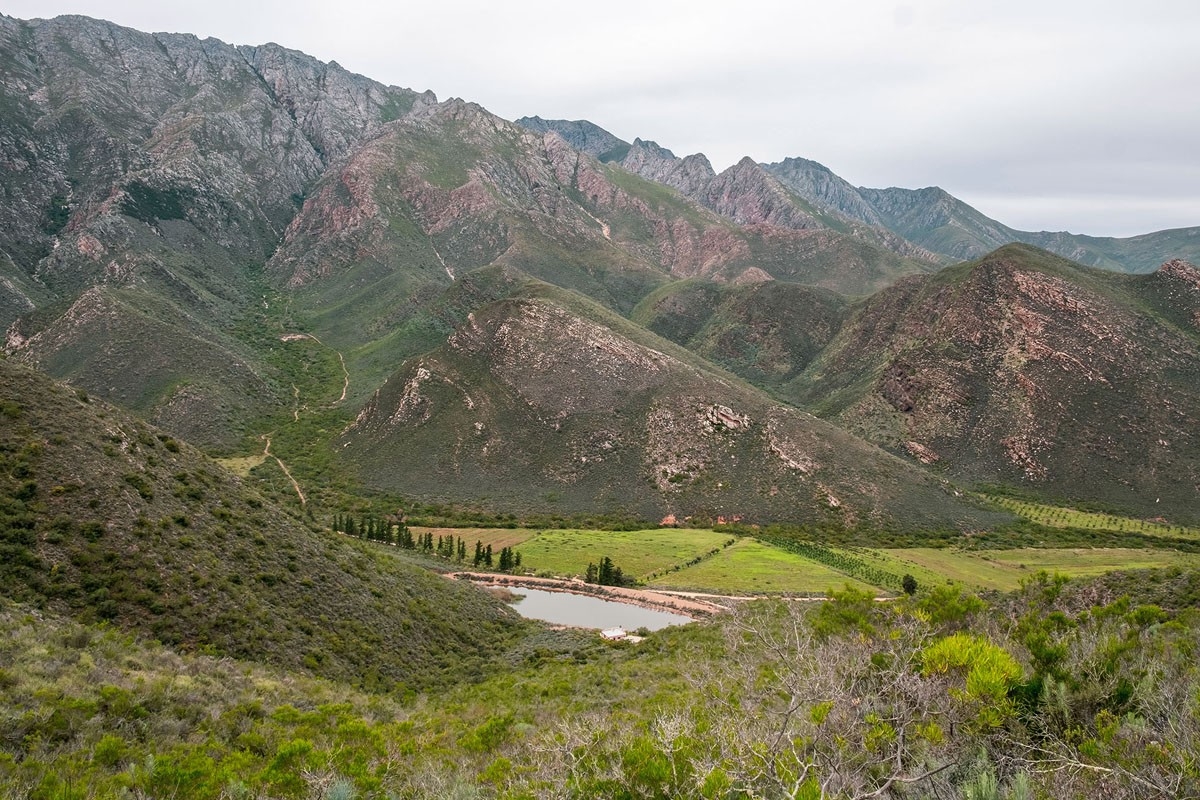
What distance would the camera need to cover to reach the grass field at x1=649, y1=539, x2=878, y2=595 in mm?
48844

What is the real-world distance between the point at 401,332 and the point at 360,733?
12532cm

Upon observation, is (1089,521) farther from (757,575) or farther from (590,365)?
(590,365)

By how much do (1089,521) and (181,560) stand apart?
90.6m

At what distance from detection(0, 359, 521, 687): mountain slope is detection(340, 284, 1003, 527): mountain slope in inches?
1704

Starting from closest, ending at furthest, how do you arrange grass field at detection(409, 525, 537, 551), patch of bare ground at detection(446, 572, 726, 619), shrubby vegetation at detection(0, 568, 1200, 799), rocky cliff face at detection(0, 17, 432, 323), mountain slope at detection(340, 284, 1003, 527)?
shrubby vegetation at detection(0, 568, 1200, 799)
patch of bare ground at detection(446, 572, 726, 619)
grass field at detection(409, 525, 537, 551)
mountain slope at detection(340, 284, 1003, 527)
rocky cliff face at detection(0, 17, 432, 323)

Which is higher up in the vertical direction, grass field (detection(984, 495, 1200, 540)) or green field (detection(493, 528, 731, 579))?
grass field (detection(984, 495, 1200, 540))

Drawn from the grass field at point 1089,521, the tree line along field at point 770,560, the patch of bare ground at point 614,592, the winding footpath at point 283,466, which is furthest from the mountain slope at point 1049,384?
Result: the winding footpath at point 283,466

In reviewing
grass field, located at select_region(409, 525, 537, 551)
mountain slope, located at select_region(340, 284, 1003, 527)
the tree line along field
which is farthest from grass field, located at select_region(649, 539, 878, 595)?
grass field, located at select_region(409, 525, 537, 551)

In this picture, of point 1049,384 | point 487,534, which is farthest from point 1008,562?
point 487,534

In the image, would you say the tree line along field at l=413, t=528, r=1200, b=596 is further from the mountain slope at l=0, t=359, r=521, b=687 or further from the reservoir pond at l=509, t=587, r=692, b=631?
the mountain slope at l=0, t=359, r=521, b=687

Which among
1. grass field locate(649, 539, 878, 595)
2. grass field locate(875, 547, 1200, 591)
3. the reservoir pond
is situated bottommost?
the reservoir pond

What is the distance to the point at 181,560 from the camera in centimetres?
2402

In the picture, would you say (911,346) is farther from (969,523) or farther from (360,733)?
(360,733)

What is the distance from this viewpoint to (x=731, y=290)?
546ft
